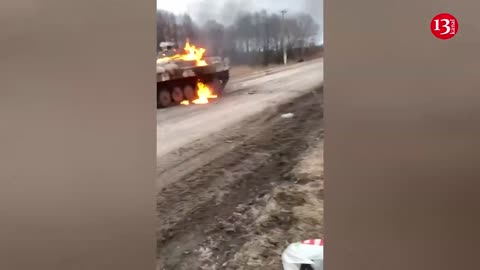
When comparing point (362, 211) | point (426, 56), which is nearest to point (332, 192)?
point (362, 211)

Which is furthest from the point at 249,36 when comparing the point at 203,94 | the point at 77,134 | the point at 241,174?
the point at 77,134

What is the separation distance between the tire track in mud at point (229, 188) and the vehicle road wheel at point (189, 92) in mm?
105

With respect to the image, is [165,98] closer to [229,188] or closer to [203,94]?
[203,94]

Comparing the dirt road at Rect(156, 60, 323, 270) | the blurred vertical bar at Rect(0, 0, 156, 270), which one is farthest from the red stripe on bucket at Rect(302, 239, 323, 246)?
the blurred vertical bar at Rect(0, 0, 156, 270)

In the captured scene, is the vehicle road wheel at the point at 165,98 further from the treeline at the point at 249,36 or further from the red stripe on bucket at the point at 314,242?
the red stripe on bucket at the point at 314,242

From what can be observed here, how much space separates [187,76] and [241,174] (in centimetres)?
21

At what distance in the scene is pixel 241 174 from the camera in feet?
3.06

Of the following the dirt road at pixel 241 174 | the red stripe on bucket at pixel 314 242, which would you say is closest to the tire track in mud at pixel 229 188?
the dirt road at pixel 241 174

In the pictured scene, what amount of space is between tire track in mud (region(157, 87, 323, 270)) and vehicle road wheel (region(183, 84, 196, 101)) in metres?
0.10

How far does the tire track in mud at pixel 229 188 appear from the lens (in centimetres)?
92

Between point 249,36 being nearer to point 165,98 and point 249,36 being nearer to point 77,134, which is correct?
point 165,98

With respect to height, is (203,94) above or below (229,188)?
above

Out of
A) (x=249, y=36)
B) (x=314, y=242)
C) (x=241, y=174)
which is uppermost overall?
(x=249, y=36)

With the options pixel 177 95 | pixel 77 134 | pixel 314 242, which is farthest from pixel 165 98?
pixel 314 242
